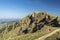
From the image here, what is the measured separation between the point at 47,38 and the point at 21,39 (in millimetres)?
59616

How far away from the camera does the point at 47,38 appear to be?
15012 cm

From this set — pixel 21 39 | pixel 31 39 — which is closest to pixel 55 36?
pixel 31 39

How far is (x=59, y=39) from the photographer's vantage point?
14488 cm

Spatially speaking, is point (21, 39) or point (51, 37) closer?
point (51, 37)

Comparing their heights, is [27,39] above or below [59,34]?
below

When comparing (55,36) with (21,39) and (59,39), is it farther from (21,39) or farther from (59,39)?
(21,39)

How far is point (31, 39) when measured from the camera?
616ft

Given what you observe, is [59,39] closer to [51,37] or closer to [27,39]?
[51,37]

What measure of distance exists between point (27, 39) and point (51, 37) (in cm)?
4977

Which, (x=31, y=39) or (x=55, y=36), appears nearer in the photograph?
(x=55, y=36)

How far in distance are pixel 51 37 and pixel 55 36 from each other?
490cm

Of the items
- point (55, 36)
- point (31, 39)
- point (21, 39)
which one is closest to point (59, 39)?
point (55, 36)

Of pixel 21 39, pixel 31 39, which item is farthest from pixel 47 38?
pixel 21 39

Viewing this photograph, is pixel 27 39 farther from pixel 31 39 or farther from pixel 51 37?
pixel 51 37
